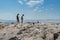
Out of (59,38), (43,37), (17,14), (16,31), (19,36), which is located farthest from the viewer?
(17,14)

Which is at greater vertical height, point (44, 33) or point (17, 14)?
point (17, 14)

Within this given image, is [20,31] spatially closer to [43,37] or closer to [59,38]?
[43,37]

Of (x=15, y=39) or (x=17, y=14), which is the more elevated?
(x=17, y=14)

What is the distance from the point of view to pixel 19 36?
26.2m

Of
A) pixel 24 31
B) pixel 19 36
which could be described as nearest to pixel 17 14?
pixel 24 31

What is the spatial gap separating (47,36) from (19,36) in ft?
16.6

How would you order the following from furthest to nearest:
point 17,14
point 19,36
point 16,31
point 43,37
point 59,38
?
point 17,14 < point 16,31 < point 19,36 < point 43,37 < point 59,38

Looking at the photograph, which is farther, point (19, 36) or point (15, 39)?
point (19, 36)

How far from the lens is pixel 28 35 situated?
26.6 meters

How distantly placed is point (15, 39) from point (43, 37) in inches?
155

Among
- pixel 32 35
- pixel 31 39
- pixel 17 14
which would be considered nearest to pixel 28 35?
pixel 32 35

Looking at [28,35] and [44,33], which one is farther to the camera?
[28,35]

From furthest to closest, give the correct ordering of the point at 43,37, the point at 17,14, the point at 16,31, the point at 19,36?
the point at 17,14 → the point at 16,31 → the point at 19,36 → the point at 43,37

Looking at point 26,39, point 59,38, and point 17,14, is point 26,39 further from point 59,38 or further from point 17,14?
point 17,14
